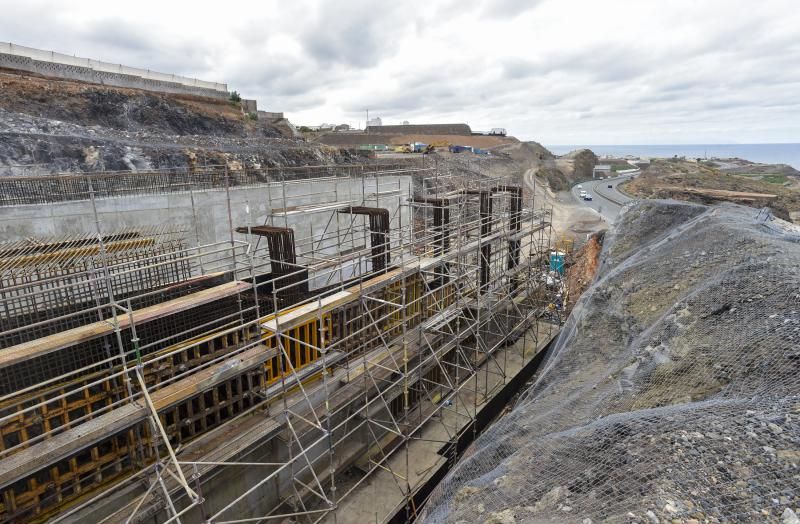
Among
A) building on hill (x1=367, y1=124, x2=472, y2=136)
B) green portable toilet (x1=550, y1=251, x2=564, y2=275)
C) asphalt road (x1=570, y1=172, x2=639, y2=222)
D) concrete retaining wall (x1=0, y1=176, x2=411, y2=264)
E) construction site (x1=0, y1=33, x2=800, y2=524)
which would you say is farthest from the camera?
building on hill (x1=367, y1=124, x2=472, y2=136)

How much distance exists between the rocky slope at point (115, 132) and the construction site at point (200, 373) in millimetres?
5754

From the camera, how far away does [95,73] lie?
30875mm

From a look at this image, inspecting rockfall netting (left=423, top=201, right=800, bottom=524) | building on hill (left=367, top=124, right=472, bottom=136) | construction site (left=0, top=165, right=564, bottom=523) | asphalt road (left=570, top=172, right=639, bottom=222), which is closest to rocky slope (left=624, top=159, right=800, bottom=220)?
asphalt road (left=570, top=172, right=639, bottom=222)

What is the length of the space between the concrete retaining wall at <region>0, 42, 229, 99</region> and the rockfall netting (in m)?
35.7

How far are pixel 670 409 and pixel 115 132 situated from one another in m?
26.7

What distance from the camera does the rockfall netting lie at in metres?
3.39

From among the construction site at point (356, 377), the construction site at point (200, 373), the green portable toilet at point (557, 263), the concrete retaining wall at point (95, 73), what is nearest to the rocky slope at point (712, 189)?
the green portable toilet at point (557, 263)

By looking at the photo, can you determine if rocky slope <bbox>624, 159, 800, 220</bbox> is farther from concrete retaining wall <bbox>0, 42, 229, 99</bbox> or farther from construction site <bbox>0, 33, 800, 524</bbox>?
concrete retaining wall <bbox>0, 42, 229, 99</bbox>

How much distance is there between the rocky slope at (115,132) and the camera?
56.9 ft

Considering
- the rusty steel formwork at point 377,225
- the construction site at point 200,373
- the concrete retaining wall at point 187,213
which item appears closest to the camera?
the construction site at point 200,373

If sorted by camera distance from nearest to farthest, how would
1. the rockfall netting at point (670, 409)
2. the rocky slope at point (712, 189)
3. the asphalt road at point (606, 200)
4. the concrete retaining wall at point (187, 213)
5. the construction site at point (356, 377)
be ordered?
the rockfall netting at point (670, 409), the construction site at point (356, 377), the concrete retaining wall at point (187, 213), the rocky slope at point (712, 189), the asphalt road at point (606, 200)

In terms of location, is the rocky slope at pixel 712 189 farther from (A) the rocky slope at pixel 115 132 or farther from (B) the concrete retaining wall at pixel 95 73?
(B) the concrete retaining wall at pixel 95 73

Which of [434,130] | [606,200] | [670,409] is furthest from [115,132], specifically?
[434,130]

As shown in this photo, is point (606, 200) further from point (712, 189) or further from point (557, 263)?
point (557, 263)
